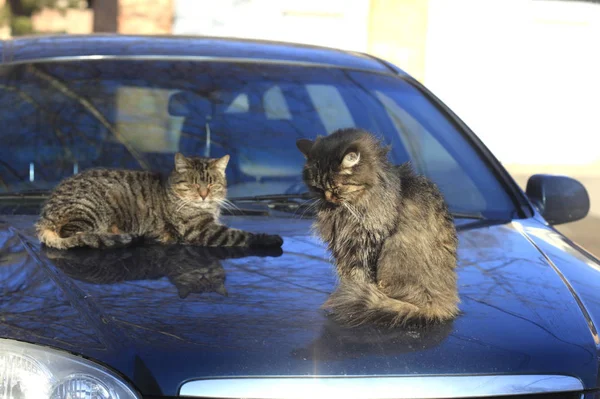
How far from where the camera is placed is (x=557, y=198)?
3896 mm

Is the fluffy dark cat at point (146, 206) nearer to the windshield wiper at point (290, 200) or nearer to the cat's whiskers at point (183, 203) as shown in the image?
the cat's whiskers at point (183, 203)

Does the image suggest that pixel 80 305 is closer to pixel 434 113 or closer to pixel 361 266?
pixel 361 266

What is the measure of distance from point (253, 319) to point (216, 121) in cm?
166

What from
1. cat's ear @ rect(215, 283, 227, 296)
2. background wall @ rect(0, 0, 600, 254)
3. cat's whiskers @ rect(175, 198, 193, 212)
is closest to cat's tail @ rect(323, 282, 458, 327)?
cat's ear @ rect(215, 283, 227, 296)

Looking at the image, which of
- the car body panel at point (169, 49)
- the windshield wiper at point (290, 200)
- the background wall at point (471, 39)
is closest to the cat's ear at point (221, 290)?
the windshield wiper at point (290, 200)

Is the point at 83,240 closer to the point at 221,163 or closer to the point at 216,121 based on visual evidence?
the point at 221,163

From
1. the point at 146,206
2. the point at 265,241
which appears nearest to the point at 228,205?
the point at 146,206

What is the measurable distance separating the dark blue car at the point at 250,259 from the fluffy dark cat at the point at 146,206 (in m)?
0.10

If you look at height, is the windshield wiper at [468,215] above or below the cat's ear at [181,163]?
below

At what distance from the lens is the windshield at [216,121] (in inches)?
149

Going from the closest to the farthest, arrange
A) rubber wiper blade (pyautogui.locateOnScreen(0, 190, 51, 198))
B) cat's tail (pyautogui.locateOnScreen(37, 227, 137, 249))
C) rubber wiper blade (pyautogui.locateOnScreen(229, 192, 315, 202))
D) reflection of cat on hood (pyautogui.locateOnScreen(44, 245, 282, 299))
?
reflection of cat on hood (pyautogui.locateOnScreen(44, 245, 282, 299))
cat's tail (pyautogui.locateOnScreen(37, 227, 137, 249))
rubber wiper blade (pyautogui.locateOnScreen(0, 190, 51, 198))
rubber wiper blade (pyautogui.locateOnScreen(229, 192, 315, 202))

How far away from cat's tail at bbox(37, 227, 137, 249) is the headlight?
882mm

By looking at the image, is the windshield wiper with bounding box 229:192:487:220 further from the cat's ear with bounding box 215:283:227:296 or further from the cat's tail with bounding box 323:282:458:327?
the cat's tail with bounding box 323:282:458:327

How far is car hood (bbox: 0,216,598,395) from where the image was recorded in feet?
7.46
